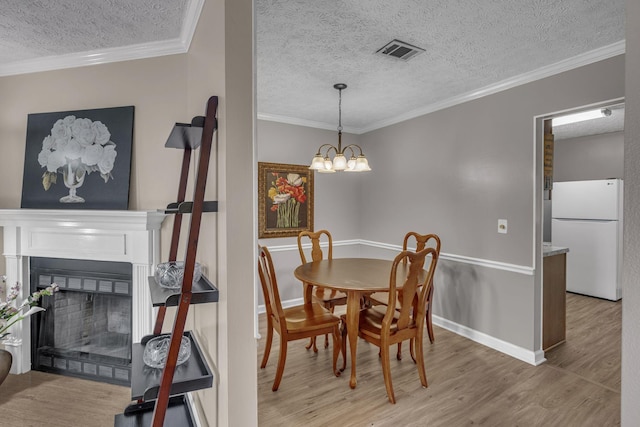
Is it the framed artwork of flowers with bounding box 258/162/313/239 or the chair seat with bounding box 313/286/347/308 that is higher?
the framed artwork of flowers with bounding box 258/162/313/239

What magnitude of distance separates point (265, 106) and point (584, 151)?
5151mm

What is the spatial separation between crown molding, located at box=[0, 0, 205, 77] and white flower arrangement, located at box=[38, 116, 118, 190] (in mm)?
419

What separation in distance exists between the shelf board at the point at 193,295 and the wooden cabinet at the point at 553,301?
2.89m

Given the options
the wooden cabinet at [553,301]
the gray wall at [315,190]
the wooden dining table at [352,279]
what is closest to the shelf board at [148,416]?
the wooden dining table at [352,279]

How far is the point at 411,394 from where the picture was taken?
2.37 meters

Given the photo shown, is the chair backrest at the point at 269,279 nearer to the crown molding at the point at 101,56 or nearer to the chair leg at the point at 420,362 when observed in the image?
the chair leg at the point at 420,362

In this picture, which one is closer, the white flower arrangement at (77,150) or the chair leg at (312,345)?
the white flower arrangement at (77,150)

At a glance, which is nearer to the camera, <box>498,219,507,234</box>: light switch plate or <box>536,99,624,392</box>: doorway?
<box>536,99,624,392</box>: doorway

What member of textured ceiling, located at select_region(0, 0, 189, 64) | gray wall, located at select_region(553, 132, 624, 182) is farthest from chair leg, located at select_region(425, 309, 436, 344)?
gray wall, located at select_region(553, 132, 624, 182)

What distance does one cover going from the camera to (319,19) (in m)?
1.98

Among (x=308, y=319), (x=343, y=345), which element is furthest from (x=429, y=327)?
(x=308, y=319)

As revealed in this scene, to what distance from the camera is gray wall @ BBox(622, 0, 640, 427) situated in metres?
0.87

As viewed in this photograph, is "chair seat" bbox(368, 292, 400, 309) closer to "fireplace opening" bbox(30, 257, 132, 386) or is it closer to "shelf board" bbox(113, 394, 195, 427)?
"shelf board" bbox(113, 394, 195, 427)

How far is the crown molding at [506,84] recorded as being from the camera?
7.73ft
